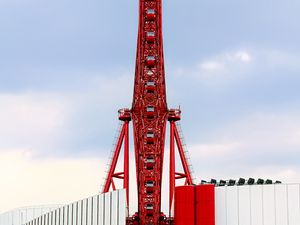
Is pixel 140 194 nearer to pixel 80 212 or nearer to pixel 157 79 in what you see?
pixel 157 79

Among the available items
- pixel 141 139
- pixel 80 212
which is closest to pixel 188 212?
pixel 80 212

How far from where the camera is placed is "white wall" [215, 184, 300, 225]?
46.7 m

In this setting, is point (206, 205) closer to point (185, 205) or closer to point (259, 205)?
point (185, 205)

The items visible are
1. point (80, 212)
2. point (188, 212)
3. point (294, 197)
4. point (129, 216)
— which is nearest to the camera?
point (294, 197)

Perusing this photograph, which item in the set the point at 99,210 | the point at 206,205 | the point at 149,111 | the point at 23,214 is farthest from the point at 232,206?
the point at 23,214

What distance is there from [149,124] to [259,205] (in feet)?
158

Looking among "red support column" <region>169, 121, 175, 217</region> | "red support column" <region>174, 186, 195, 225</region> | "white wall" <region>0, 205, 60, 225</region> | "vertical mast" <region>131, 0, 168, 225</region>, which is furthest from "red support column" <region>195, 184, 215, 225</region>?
"white wall" <region>0, 205, 60, 225</region>

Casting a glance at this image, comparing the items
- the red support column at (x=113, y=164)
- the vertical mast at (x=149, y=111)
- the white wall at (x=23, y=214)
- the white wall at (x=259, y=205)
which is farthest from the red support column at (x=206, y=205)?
the white wall at (x=23, y=214)

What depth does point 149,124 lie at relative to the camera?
312ft

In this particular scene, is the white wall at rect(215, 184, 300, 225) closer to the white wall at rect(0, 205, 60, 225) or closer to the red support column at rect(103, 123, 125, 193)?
the red support column at rect(103, 123, 125, 193)

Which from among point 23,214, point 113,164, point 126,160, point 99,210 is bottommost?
point 99,210

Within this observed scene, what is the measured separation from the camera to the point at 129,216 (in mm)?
94375

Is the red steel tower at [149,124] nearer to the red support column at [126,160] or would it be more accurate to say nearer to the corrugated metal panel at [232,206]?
the red support column at [126,160]

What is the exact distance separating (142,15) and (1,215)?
4127 cm
